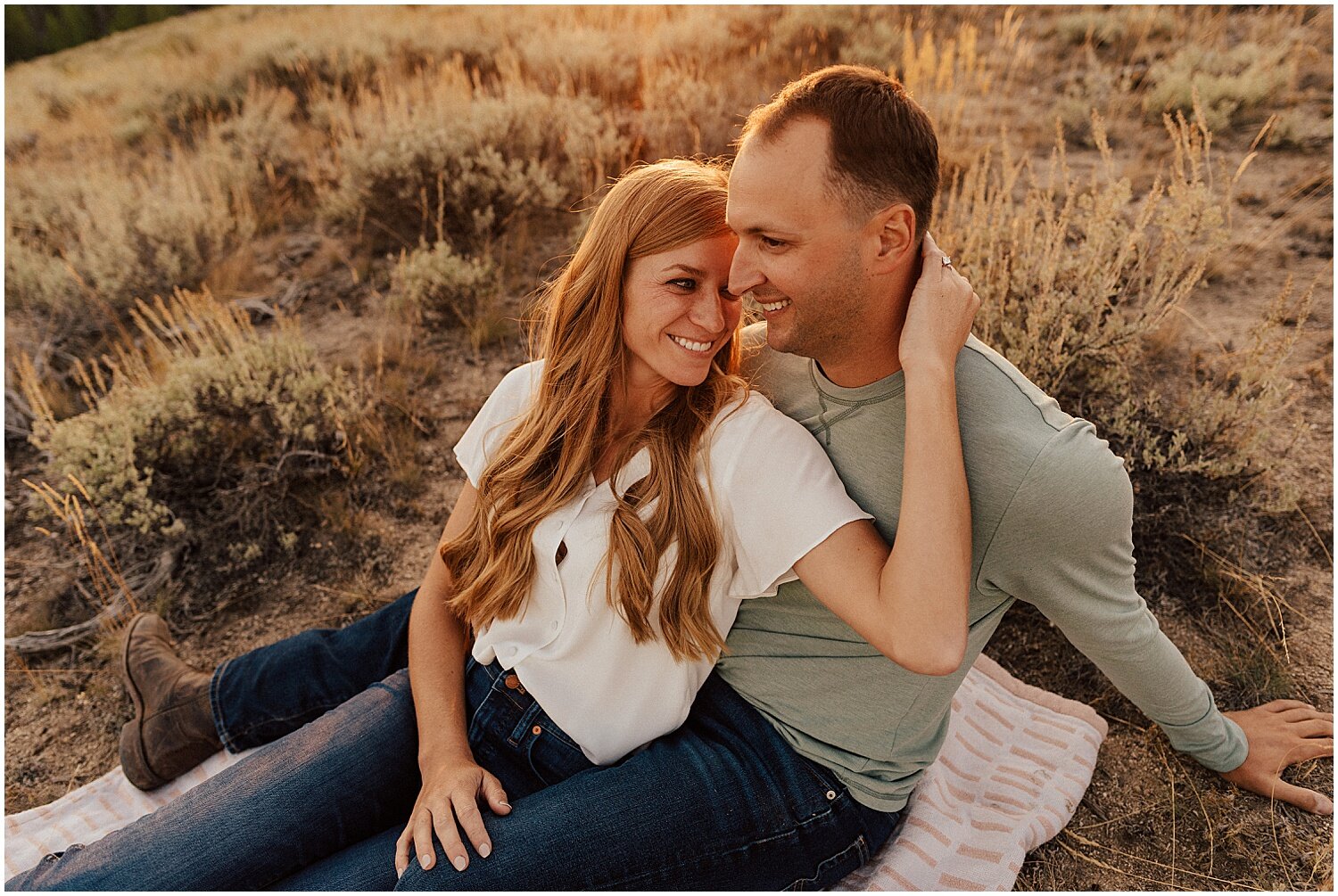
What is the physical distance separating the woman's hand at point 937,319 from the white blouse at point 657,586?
0.33m

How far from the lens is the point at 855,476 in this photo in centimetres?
194

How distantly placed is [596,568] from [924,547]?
77 cm

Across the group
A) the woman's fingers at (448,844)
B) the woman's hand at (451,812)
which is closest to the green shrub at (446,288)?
the woman's hand at (451,812)

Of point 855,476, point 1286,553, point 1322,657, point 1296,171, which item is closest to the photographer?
point 855,476

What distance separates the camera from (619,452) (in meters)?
2.19

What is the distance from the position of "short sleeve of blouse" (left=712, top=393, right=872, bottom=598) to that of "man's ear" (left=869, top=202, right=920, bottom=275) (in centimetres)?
41

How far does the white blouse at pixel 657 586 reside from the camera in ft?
6.19

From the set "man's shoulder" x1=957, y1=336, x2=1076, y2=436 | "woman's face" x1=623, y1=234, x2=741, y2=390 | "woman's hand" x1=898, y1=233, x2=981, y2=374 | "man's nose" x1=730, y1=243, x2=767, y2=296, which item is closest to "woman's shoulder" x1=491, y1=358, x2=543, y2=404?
"woman's face" x1=623, y1=234, x2=741, y2=390

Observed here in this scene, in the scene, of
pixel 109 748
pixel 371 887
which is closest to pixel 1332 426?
pixel 371 887

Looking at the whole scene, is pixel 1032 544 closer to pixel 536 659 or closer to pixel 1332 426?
pixel 536 659

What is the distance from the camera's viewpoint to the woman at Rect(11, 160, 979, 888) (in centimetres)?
190

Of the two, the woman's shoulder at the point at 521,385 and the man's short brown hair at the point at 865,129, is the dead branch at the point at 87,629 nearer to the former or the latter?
the woman's shoulder at the point at 521,385

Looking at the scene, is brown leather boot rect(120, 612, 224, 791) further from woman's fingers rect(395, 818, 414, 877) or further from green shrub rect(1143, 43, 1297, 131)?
green shrub rect(1143, 43, 1297, 131)

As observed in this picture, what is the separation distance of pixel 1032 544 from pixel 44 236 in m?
7.32
